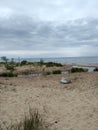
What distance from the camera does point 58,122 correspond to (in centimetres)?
444

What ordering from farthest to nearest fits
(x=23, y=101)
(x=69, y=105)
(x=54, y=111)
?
1. (x=23, y=101)
2. (x=69, y=105)
3. (x=54, y=111)

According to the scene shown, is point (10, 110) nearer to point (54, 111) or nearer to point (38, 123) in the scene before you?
point (54, 111)

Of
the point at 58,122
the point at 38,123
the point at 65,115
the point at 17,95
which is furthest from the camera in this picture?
the point at 17,95

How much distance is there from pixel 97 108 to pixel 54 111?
1225mm

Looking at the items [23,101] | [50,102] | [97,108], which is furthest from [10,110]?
[97,108]

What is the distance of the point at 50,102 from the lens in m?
6.19

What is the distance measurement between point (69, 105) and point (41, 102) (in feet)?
3.03

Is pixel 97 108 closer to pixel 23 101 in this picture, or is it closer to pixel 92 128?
pixel 92 128

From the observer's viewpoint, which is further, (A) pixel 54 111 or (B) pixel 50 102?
(B) pixel 50 102

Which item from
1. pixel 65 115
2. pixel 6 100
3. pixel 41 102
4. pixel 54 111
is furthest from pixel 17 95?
pixel 65 115

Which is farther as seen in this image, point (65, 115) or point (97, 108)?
point (97, 108)

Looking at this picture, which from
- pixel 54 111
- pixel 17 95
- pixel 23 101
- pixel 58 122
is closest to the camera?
pixel 58 122

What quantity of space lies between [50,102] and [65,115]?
1.34 metres

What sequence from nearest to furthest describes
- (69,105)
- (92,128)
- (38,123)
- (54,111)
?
(38,123) < (92,128) < (54,111) < (69,105)
